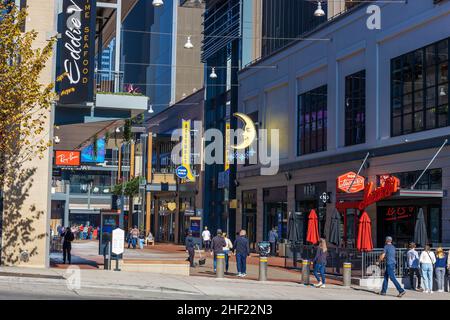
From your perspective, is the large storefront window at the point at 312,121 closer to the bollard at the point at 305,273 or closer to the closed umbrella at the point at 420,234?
the closed umbrella at the point at 420,234

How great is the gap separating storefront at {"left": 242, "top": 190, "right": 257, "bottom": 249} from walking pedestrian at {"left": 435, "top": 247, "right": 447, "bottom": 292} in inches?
932

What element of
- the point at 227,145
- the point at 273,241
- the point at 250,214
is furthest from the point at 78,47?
the point at 227,145

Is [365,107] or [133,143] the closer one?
[365,107]

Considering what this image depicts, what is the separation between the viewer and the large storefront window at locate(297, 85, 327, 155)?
41.1 meters

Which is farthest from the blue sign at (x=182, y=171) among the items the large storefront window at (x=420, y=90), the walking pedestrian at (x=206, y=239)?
the large storefront window at (x=420, y=90)

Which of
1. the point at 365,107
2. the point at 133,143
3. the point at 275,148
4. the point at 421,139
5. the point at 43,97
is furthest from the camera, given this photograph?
the point at 133,143

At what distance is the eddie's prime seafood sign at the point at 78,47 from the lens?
25.9 m

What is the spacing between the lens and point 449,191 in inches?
1164

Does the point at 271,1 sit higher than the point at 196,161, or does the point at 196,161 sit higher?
the point at 271,1

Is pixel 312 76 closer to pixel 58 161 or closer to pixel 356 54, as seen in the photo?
pixel 356 54

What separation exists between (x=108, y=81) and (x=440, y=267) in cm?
1408

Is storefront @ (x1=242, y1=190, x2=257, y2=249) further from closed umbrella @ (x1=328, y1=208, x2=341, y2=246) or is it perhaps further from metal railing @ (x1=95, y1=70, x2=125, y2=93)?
metal railing @ (x1=95, y1=70, x2=125, y2=93)

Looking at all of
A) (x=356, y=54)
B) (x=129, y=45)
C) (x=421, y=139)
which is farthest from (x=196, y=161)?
(x=129, y=45)

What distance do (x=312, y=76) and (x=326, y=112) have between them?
2926 mm
